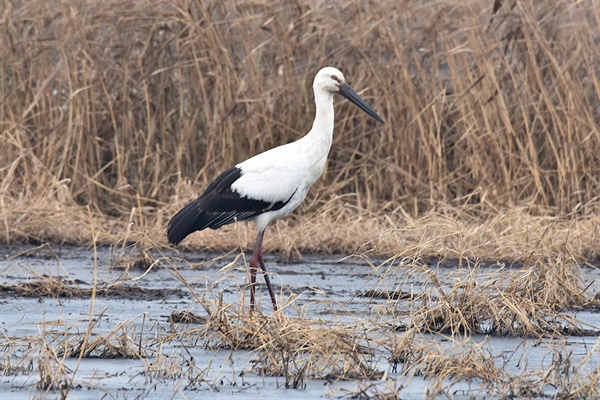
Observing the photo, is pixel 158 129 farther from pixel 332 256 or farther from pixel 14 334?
pixel 14 334

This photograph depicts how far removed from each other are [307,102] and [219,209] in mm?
2772

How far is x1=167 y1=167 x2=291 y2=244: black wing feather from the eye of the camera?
729 centimetres

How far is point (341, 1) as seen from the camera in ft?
33.4

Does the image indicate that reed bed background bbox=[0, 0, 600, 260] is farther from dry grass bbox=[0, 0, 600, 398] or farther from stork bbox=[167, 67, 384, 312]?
stork bbox=[167, 67, 384, 312]

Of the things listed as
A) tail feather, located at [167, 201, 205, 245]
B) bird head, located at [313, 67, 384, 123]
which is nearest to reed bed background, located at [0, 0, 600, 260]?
bird head, located at [313, 67, 384, 123]

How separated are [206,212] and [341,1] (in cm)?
344

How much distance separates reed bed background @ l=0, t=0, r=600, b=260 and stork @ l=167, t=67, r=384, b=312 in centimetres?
175

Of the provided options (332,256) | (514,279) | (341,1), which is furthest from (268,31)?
(514,279)

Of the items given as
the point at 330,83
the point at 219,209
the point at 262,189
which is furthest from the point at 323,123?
the point at 219,209

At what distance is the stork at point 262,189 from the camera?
7.36 meters

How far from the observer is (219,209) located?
741 cm

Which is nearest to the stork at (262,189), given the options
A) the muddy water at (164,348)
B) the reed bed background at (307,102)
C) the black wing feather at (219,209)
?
the black wing feather at (219,209)

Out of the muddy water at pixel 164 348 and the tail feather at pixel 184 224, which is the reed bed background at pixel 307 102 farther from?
the muddy water at pixel 164 348

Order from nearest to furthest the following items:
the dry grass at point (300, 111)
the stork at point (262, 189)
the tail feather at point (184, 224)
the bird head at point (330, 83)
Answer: the tail feather at point (184, 224) < the stork at point (262, 189) < the bird head at point (330, 83) < the dry grass at point (300, 111)
